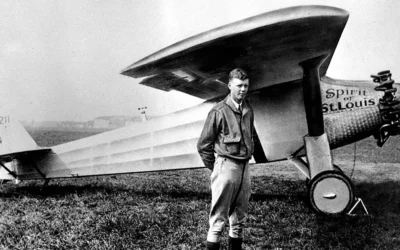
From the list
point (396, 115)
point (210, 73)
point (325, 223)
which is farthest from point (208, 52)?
point (396, 115)

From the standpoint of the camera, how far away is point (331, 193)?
4.33 meters

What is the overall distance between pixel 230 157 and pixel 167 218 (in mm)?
1902

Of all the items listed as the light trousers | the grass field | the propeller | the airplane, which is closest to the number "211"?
the airplane

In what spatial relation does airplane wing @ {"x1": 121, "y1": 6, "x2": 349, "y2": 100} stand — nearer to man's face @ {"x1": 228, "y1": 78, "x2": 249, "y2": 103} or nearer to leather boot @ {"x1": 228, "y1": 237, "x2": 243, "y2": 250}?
man's face @ {"x1": 228, "y1": 78, "x2": 249, "y2": 103}

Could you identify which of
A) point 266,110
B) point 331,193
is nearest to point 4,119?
point 266,110

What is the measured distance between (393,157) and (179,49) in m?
11.7

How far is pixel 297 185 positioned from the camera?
7074 mm

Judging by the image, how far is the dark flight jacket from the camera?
2.78m

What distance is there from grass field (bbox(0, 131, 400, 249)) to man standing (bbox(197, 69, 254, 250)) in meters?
0.66

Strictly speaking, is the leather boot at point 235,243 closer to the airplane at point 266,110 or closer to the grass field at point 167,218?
the grass field at point 167,218

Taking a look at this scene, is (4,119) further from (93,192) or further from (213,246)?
(213,246)

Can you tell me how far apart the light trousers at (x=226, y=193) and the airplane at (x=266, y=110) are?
→ 1114 mm

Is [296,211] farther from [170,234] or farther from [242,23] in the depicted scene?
[242,23]

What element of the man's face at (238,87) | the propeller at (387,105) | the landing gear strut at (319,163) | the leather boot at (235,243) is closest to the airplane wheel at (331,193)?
the landing gear strut at (319,163)
